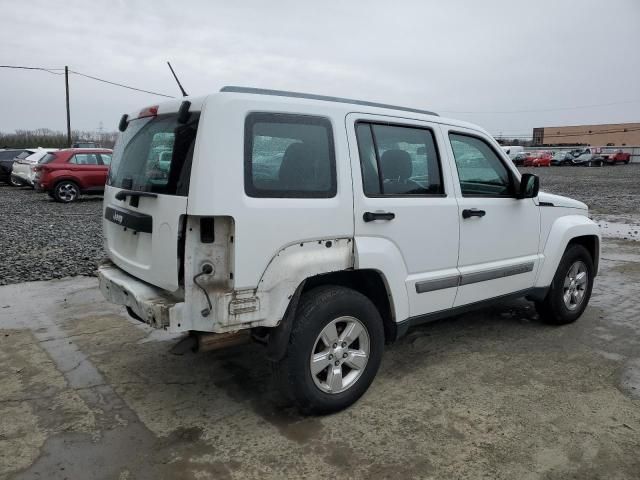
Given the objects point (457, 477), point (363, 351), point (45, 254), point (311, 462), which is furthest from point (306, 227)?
point (45, 254)

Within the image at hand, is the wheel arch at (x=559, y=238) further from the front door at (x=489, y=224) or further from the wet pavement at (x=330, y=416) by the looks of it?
the wet pavement at (x=330, y=416)

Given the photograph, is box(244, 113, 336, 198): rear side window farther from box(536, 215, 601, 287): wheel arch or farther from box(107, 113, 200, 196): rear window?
box(536, 215, 601, 287): wheel arch

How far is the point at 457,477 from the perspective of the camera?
111 inches

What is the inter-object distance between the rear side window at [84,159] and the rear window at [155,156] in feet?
43.8

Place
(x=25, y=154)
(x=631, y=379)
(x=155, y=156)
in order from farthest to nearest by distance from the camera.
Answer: (x=25, y=154) → (x=631, y=379) → (x=155, y=156)

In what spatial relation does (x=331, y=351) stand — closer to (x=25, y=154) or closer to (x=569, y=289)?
(x=569, y=289)

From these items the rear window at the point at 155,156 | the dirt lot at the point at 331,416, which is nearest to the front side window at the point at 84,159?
the dirt lot at the point at 331,416

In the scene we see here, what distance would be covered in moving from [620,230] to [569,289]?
295 inches

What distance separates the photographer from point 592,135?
8300 centimetres

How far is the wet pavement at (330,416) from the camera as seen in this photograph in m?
2.94

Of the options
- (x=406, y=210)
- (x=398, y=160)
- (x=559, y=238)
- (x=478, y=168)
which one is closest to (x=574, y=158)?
(x=559, y=238)

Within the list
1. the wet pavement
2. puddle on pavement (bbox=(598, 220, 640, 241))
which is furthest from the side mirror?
puddle on pavement (bbox=(598, 220, 640, 241))

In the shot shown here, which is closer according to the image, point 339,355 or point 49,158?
point 339,355

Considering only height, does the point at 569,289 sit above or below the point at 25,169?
below
